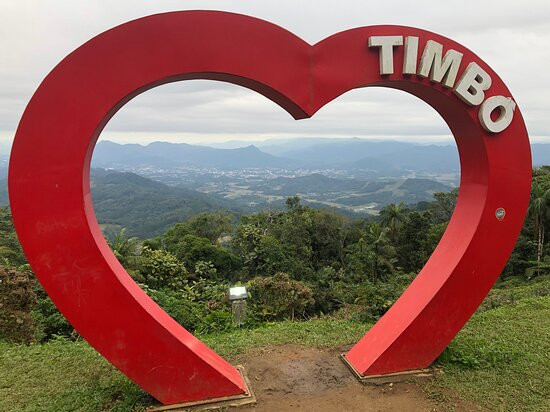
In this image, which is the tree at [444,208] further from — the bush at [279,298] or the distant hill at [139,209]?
the distant hill at [139,209]

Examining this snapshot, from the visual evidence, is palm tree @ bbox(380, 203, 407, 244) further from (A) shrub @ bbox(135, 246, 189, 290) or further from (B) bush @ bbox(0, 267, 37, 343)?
(B) bush @ bbox(0, 267, 37, 343)

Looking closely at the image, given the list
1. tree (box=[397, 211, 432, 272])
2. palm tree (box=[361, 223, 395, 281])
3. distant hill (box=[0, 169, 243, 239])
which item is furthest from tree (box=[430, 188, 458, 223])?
distant hill (box=[0, 169, 243, 239])

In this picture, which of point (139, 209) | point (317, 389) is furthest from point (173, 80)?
point (139, 209)

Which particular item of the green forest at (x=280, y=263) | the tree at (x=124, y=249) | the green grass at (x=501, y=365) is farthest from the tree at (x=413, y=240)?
the green grass at (x=501, y=365)

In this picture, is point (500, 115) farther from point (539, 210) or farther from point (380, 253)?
point (380, 253)

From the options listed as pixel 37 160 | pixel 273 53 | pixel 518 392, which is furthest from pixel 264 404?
pixel 273 53

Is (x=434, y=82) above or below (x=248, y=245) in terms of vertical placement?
above

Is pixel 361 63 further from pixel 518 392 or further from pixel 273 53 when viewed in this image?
pixel 518 392
